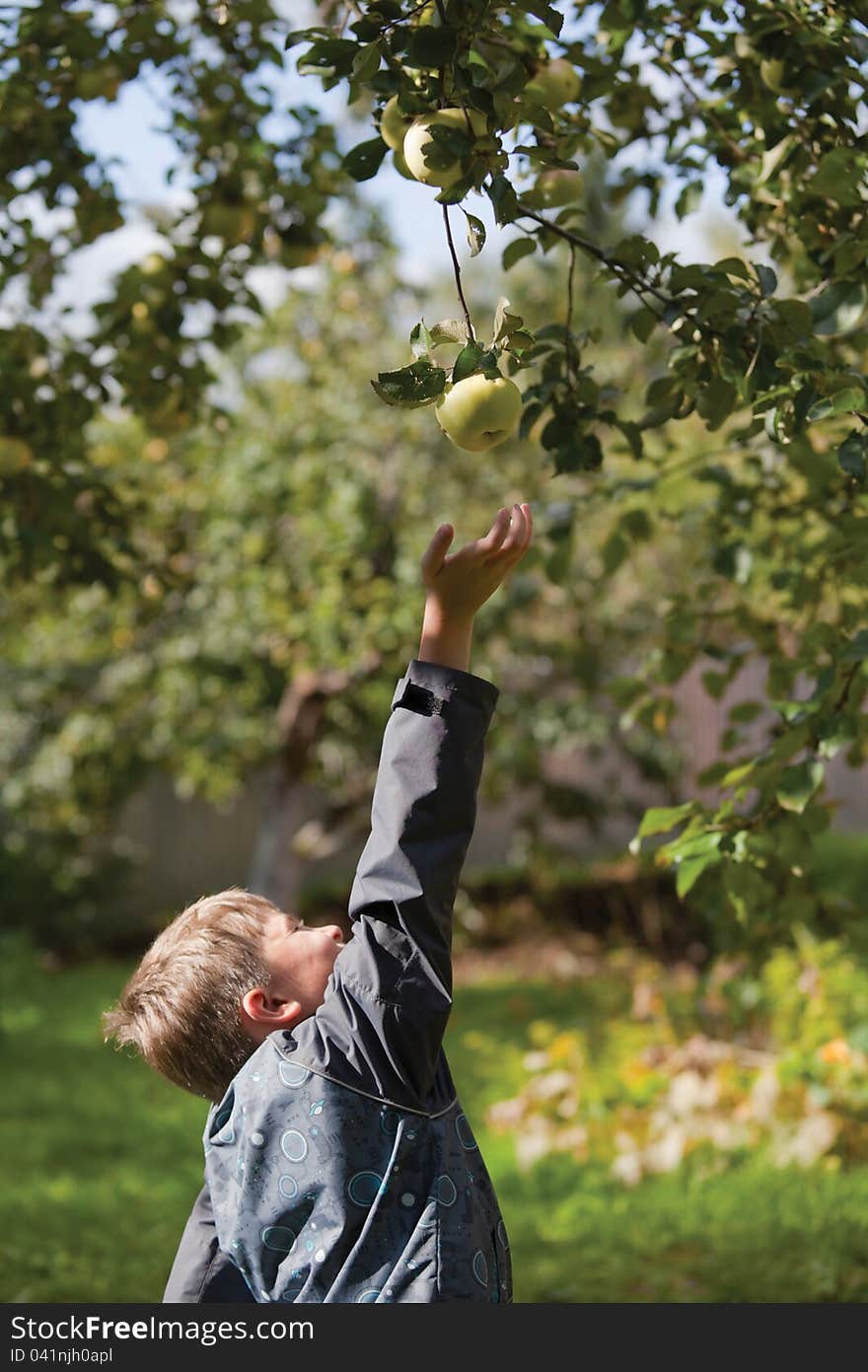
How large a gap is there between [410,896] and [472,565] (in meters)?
0.34

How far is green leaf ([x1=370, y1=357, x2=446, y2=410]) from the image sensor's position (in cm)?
125

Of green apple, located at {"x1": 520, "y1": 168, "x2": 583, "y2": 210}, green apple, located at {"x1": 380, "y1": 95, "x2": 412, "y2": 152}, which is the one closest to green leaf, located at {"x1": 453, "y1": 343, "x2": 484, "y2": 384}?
green apple, located at {"x1": 380, "y1": 95, "x2": 412, "y2": 152}

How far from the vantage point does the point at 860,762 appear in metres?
2.47

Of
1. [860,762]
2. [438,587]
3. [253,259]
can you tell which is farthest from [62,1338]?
[253,259]

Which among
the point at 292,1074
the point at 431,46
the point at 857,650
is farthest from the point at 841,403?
the point at 292,1074

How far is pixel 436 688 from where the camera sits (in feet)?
4.58

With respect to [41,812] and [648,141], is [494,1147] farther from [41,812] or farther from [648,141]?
[41,812]

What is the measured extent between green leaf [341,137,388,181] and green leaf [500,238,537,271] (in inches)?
12.4

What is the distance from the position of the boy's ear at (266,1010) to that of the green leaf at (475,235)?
0.81 meters

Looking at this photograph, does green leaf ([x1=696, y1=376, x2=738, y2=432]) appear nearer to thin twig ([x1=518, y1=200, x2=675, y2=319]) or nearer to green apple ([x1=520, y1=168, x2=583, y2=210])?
thin twig ([x1=518, y1=200, x2=675, y2=319])

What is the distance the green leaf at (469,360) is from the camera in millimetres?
1275

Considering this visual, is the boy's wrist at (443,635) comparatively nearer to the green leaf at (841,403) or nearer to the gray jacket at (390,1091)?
the gray jacket at (390,1091)

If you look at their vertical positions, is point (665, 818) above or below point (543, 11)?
below

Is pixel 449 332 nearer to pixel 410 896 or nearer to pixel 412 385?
pixel 412 385
